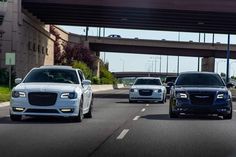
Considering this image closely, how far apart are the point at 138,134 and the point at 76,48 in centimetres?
6560

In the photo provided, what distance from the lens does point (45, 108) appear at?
18125 millimetres

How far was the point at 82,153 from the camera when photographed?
1180 cm

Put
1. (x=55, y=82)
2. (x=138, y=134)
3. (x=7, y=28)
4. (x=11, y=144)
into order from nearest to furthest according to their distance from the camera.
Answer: (x=11, y=144)
(x=138, y=134)
(x=55, y=82)
(x=7, y=28)

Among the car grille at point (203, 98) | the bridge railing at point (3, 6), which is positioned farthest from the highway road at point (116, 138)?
the bridge railing at point (3, 6)

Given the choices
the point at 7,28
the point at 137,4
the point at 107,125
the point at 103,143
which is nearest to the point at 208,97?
the point at 107,125

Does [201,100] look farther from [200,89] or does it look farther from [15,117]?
[15,117]

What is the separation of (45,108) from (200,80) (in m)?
6.75

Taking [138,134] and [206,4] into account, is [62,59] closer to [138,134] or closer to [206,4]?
[206,4]

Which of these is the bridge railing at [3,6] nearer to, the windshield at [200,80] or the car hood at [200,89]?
the windshield at [200,80]

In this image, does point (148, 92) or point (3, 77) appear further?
point (3, 77)

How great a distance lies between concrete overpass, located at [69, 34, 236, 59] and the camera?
9338 centimetres

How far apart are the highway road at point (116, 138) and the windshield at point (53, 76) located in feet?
4.10

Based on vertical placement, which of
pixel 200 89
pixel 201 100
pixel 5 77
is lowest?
pixel 201 100

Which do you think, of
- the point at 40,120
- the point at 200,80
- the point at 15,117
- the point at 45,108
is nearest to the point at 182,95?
the point at 200,80
